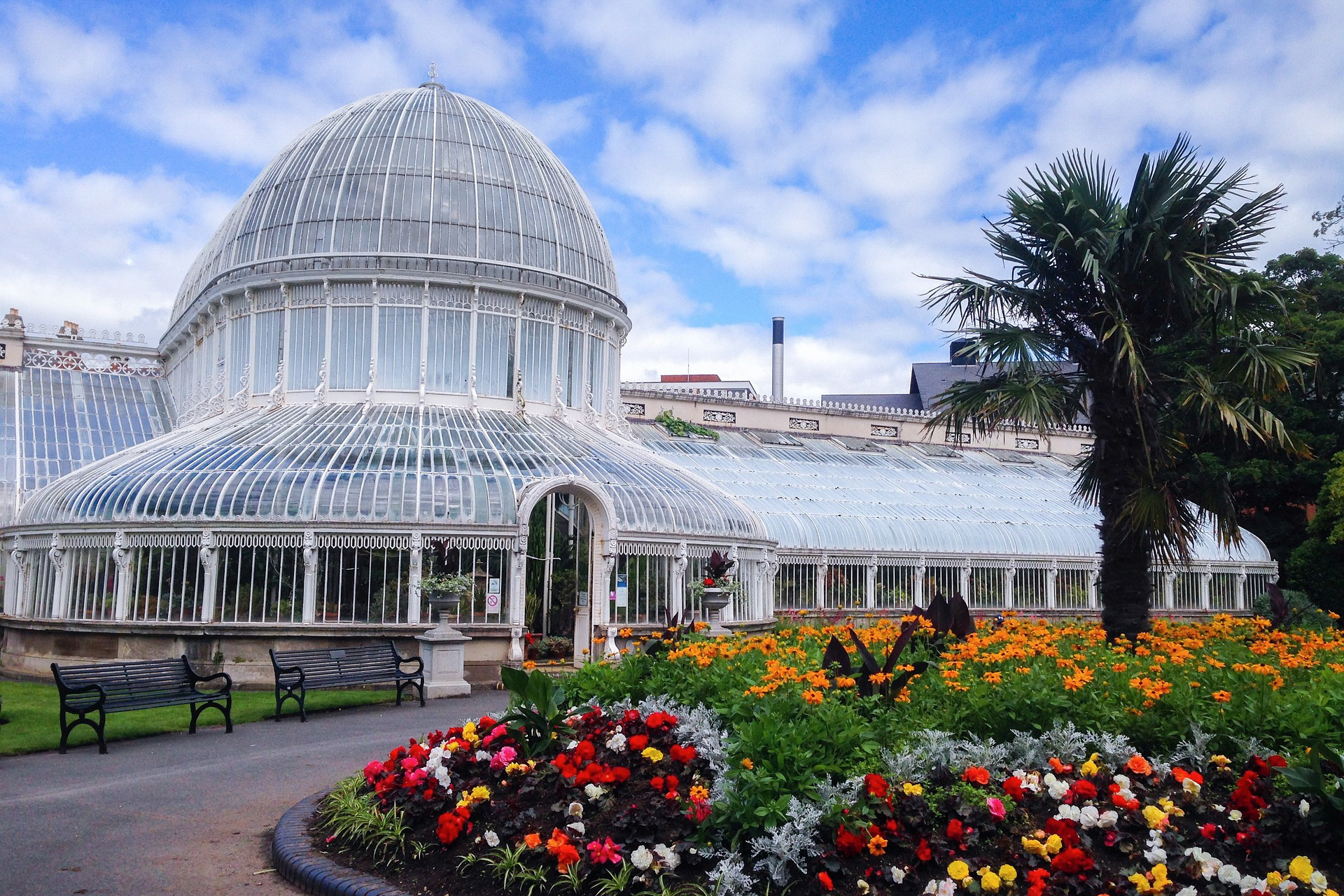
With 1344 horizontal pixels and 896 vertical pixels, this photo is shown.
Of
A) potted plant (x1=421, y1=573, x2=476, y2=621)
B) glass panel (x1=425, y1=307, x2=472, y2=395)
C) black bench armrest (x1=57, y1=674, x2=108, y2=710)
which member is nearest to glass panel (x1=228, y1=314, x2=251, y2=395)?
glass panel (x1=425, y1=307, x2=472, y2=395)

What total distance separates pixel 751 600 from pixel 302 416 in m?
10.5

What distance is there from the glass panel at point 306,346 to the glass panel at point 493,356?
11.5ft

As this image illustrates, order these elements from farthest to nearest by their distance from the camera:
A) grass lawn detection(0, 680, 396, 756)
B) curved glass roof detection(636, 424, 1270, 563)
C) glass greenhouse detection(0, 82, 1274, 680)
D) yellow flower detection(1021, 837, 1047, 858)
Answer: curved glass roof detection(636, 424, 1270, 563) < glass greenhouse detection(0, 82, 1274, 680) < grass lawn detection(0, 680, 396, 756) < yellow flower detection(1021, 837, 1047, 858)

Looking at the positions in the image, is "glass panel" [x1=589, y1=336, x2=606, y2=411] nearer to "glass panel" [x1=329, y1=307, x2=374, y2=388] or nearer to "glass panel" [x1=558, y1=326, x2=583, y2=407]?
"glass panel" [x1=558, y1=326, x2=583, y2=407]

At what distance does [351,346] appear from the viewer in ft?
82.6

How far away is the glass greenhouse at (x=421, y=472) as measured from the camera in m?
19.8

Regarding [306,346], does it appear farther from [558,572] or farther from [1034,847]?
[1034,847]

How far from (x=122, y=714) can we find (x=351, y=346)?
11.3m

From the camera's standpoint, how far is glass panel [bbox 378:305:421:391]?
984 inches

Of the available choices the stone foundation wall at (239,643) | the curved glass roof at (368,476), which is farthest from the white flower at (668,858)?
Result: the curved glass roof at (368,476)

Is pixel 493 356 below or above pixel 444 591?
above

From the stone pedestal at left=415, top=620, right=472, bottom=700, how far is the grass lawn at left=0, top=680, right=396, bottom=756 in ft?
2.17

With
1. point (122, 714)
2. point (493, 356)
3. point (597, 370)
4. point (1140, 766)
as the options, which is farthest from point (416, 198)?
point (1140, 766)

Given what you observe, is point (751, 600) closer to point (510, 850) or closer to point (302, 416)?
point (302, 416)
